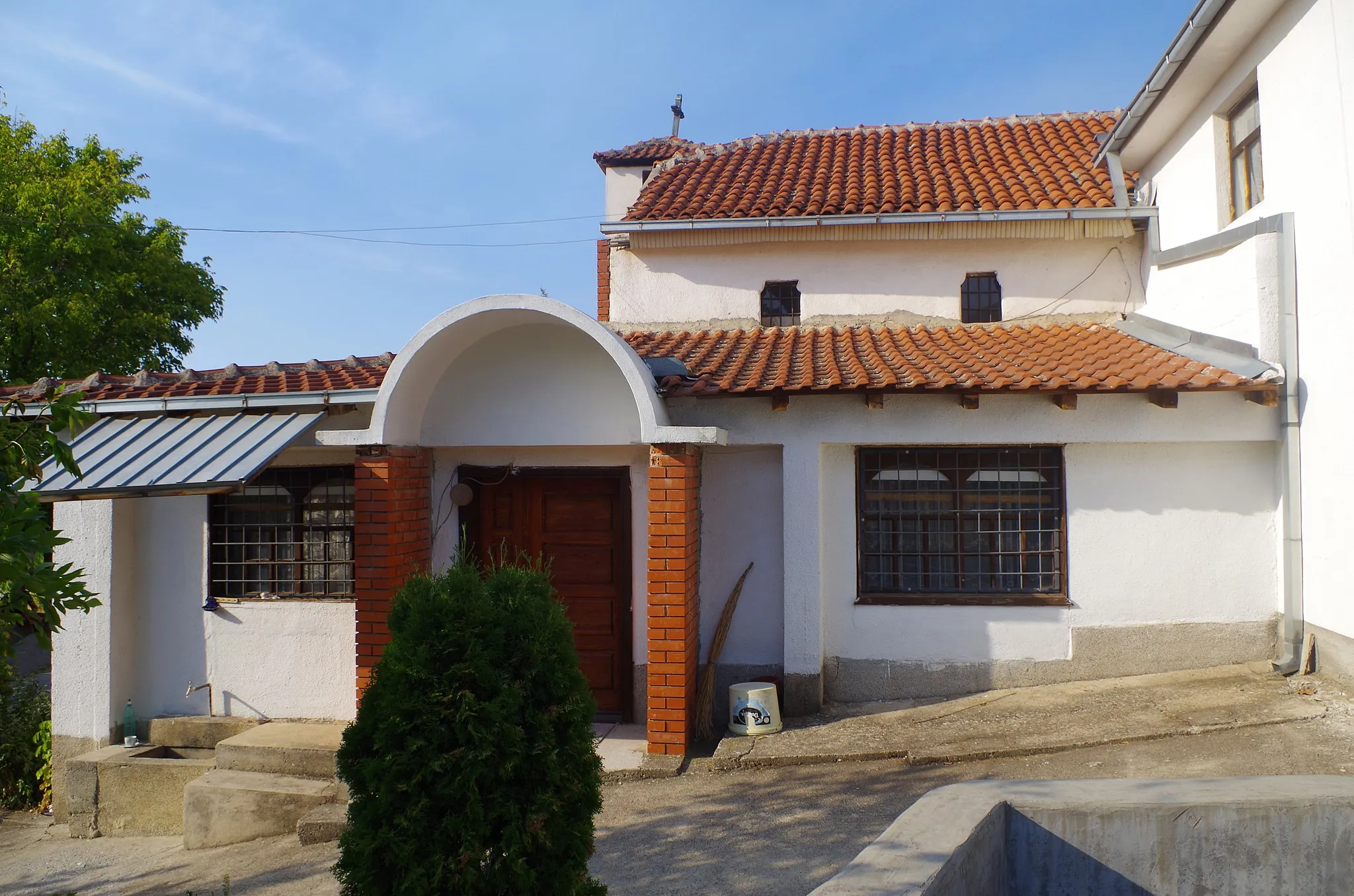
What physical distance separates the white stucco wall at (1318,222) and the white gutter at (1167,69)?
0.49m

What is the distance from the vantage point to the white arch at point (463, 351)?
257 inches

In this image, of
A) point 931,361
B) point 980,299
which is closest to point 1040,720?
point 931,361

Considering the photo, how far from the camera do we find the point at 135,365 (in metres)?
20.7

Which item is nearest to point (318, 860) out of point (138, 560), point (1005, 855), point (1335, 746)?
point (138, 560)

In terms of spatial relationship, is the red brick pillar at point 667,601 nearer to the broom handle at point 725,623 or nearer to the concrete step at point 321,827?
the broom handle at point 725,623

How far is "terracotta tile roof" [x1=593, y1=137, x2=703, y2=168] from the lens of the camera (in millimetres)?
12602

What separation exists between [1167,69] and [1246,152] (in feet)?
3.51

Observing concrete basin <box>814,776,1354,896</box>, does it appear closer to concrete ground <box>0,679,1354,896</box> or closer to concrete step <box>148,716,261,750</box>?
concrete ground <box>0,679,1354,896</box>

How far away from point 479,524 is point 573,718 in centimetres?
447

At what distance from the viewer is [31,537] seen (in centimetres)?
296

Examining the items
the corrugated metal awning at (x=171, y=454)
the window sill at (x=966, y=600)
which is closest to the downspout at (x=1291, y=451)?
the window sill at (x=966, y=600)

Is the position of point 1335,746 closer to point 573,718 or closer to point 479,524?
point 573,718

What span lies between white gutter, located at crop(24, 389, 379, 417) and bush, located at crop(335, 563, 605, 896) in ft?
12.4

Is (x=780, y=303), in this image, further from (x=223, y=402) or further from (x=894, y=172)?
(x=223, y=402)
